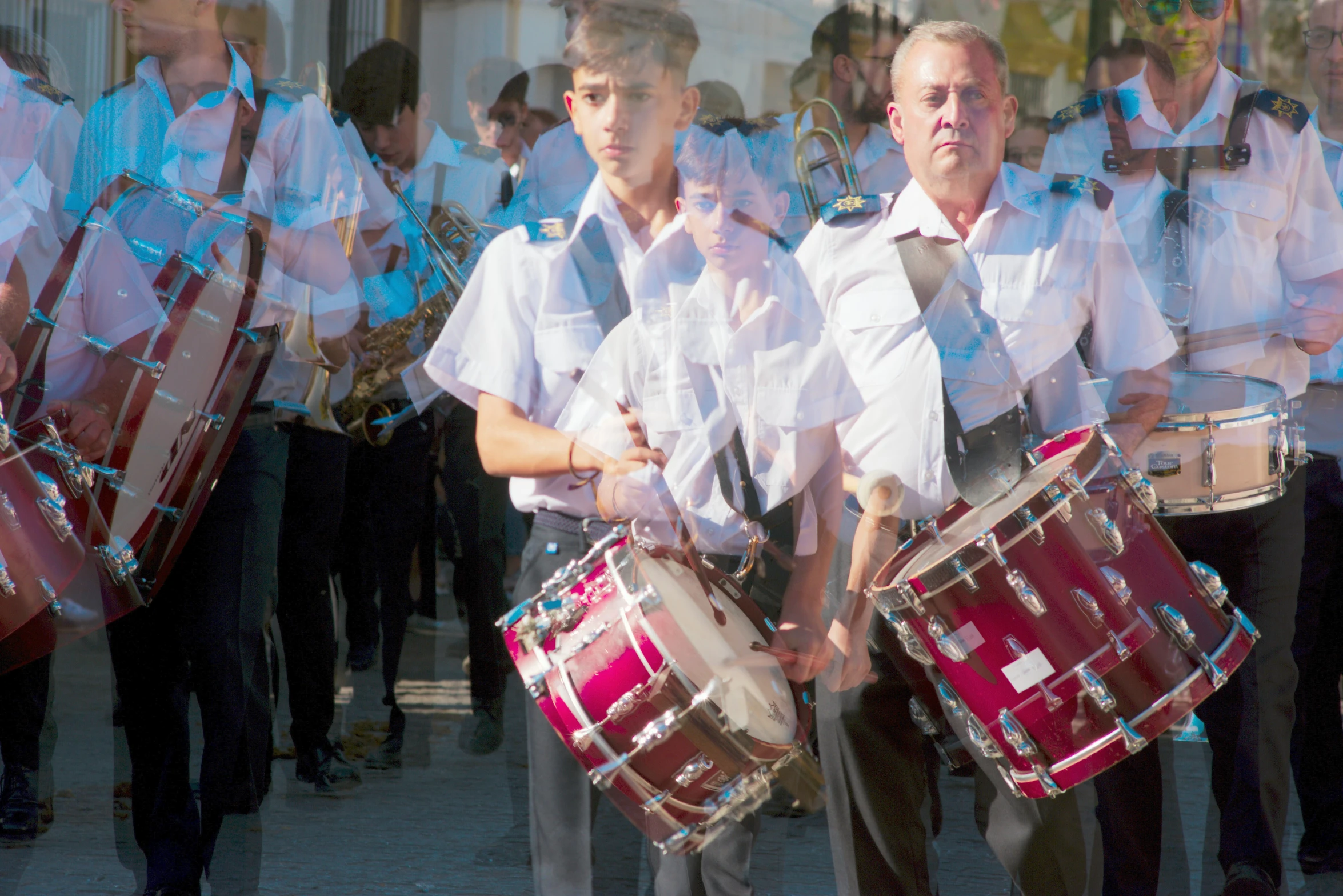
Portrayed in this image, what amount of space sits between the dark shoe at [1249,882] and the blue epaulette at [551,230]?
1.94 m

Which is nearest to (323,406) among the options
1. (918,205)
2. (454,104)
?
(454,104)

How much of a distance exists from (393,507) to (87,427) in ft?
5.77

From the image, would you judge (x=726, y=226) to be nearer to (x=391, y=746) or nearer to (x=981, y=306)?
(x=981, y=306)

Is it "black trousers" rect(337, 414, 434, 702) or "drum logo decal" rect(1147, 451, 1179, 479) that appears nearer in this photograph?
"drum logo decal" rect(1147, 451, 1179, 479)

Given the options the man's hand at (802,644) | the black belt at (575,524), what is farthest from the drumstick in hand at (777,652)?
the black belt at (575,524)

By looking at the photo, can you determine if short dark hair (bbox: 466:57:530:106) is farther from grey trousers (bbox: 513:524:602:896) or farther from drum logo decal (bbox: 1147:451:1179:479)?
drum logo decal (bbox: 1147:451:1179:479)

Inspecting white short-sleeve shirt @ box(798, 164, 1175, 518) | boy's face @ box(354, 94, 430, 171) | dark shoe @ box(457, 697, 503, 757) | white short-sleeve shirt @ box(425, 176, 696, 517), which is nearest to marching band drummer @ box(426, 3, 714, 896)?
white short-sleeve shirt @ box(425, 176, 696, 517)

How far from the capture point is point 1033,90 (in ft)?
9.86

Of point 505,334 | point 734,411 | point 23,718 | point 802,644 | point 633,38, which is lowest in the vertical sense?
point 23,718

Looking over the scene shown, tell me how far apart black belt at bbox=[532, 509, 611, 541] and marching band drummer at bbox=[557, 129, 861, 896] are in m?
0.15

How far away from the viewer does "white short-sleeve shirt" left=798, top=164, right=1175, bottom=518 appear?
250 centimetres

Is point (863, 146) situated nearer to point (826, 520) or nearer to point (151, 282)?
point (826, 520)

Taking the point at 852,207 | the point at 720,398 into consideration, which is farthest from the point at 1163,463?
the point at 720,398

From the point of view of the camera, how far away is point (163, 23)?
3008 mm
